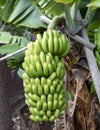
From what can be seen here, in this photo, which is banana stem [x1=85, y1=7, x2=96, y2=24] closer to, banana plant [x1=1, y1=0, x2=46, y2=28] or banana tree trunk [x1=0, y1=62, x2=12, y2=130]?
banana plant [x1=1, y1=0, x2=46, y2=28]

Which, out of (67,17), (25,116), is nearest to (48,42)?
(67,17)

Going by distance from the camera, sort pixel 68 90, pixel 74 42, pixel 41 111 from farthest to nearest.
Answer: pixel 68 90, pixel 74 42, pixel 41 111

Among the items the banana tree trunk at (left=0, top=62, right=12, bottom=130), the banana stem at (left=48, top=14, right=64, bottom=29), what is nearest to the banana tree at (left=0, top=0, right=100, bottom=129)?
the banana stem at (left=48, top=14, right=64, bottom=29)

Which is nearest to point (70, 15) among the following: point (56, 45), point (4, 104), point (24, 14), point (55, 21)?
point (55, 21)

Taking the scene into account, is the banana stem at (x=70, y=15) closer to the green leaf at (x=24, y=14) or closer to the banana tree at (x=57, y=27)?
the banana tree at (x=57, y=27)

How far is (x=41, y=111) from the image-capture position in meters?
1.15

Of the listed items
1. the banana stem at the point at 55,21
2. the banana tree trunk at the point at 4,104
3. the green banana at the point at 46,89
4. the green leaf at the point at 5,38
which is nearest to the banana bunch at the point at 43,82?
the green banana at the point at 46,89

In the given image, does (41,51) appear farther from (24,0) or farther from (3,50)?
(24,0)

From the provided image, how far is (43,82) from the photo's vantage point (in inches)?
45.0

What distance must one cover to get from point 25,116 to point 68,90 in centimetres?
282

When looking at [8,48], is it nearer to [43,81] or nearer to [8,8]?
[8,8]

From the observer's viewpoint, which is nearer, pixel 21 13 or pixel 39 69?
pixel 39 69

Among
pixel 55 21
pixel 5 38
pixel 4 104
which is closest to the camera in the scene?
pixel 55 21

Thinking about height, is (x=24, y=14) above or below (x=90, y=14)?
above
